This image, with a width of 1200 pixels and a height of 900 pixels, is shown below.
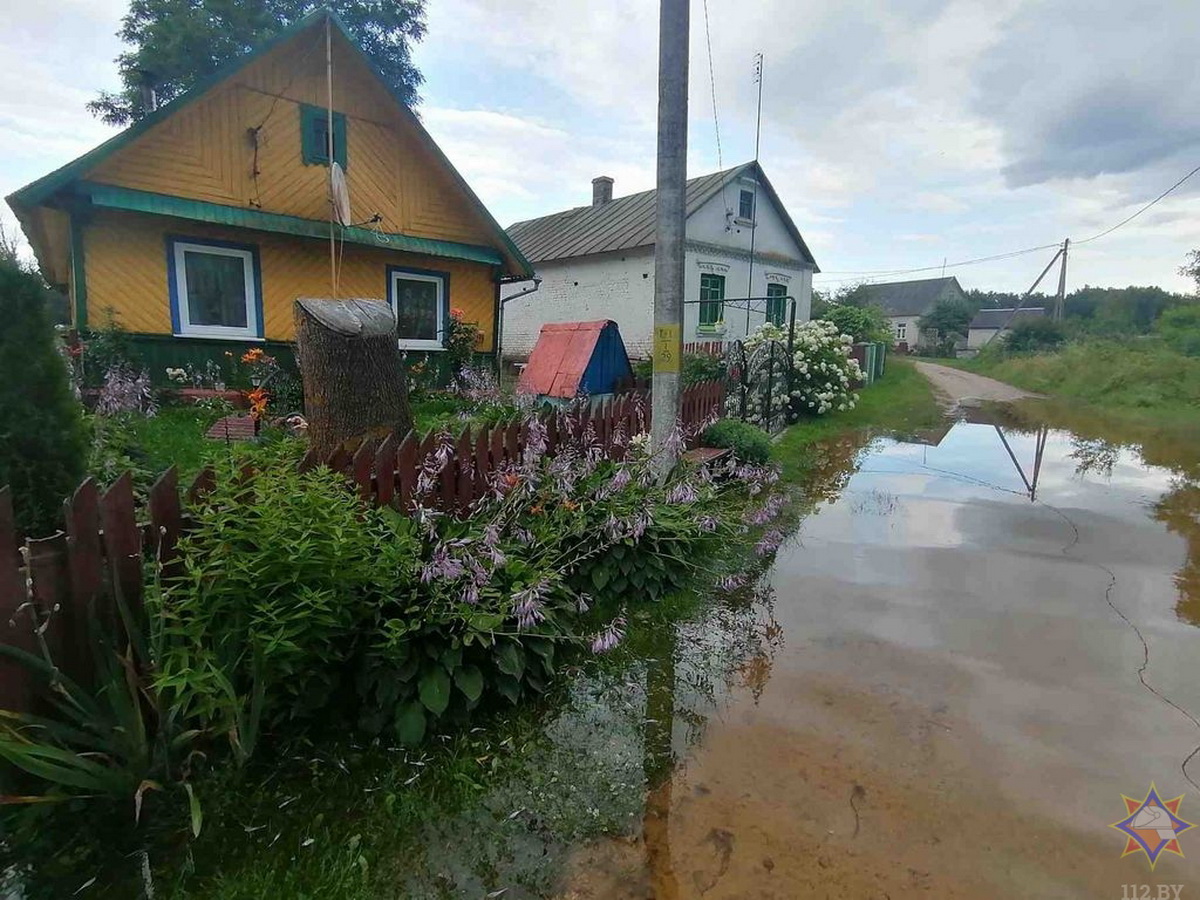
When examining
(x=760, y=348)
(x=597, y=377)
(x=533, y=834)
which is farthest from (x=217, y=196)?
(x=533, y=834)

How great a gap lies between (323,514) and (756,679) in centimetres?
214

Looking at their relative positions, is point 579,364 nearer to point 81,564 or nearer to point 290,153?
point 290,153

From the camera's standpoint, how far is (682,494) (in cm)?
375

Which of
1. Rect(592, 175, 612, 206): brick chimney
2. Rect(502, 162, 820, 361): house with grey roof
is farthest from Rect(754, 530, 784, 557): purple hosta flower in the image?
Rect(592, 175, 612, 206): brick chimney

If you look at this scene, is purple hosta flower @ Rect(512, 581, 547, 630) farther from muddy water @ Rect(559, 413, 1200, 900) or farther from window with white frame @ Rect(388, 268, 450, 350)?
window with white frame @ Rect(388, 268, 450, 350)

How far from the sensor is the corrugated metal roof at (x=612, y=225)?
17.6 metres

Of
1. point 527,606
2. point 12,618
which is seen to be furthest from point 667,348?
point 12,618

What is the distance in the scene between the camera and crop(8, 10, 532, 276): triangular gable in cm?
806

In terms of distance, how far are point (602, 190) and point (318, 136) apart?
13811 millimetres

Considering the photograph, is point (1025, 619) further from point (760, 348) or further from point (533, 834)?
point (760, 348)

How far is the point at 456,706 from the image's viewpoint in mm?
2559

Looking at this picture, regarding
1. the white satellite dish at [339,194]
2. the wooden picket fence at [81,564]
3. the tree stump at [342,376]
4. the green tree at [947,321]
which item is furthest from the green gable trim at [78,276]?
the green tree at [947,321]

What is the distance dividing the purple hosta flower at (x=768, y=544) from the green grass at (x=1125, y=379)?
43.5 ft

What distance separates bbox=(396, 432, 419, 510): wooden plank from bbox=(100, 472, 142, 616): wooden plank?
3.48 feet
